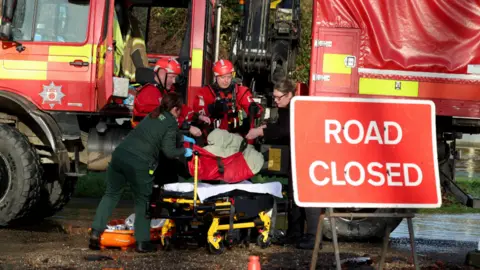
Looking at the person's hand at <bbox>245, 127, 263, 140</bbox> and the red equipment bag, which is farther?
the person's hand at <bbox>245, 127, 263, 140</bbox>

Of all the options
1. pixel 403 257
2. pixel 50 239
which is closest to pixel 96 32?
pixel 50 239

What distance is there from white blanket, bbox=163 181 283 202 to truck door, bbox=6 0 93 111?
2162mm

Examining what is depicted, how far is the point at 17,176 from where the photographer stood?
10.7 m

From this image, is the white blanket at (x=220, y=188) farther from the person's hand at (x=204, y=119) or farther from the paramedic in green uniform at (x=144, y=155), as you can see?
the person's hand at (x=204, y=119)

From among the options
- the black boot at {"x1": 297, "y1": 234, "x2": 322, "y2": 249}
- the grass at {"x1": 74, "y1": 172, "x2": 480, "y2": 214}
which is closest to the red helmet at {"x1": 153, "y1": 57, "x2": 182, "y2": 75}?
the black boot at {"x1": 297, "y1": 234, "x2": 322, "y2": 249}

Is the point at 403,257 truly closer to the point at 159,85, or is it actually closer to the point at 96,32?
the point at 159,85

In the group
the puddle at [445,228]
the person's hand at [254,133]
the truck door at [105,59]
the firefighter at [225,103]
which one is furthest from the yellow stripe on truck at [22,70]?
the puddle at [445,228]

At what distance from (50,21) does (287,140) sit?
9.92 ft

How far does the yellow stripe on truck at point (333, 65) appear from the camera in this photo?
10.2 meters

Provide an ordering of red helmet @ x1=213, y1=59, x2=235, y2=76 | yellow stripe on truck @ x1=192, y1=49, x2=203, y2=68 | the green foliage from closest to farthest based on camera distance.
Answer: red helmet @ x1=213, y1=59, x2=235, y2=76 → yellow stripe on truck @ x1=192, y1=49, x2=203, y2=68 → the green foliage

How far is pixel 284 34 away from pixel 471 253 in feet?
12.4

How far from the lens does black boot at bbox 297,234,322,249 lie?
9805 mm

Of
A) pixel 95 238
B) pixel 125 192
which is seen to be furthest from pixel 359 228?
pixel 125 192

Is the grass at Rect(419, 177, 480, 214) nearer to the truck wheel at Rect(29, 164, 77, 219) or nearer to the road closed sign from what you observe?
the truck wheel at Rect(29, 164, 77, 219)
